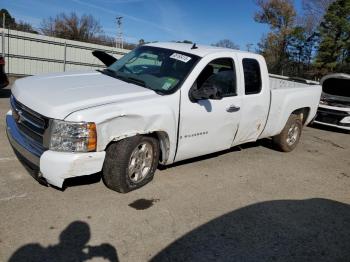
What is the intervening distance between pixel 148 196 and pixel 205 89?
5.06 feet

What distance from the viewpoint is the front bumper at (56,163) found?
153 inches

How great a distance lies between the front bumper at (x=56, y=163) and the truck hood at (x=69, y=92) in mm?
401

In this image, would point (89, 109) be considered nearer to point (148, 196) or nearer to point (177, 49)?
point (148, 196)

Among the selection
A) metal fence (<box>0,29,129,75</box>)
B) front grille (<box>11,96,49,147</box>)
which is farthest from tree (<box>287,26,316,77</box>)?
front grille (<box>11,96,49,147</box>)

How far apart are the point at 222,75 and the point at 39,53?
1436cm

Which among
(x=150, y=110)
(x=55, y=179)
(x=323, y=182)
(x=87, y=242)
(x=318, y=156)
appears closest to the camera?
(x=87, y=242)

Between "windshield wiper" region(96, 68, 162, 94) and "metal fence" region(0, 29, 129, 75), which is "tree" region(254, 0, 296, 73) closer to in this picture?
"metal fence" region(0, 29, 129, 75)

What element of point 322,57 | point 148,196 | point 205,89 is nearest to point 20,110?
point 148,196

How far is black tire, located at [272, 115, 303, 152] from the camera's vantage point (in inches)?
292

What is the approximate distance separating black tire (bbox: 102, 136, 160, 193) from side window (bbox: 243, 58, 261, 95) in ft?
6.95

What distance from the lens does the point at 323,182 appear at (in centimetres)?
610

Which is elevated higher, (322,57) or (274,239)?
(322,57)

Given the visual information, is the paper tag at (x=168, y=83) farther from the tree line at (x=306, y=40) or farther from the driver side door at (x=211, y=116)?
the tree line at (x=306, y=40)

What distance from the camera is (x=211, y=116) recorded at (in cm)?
526
